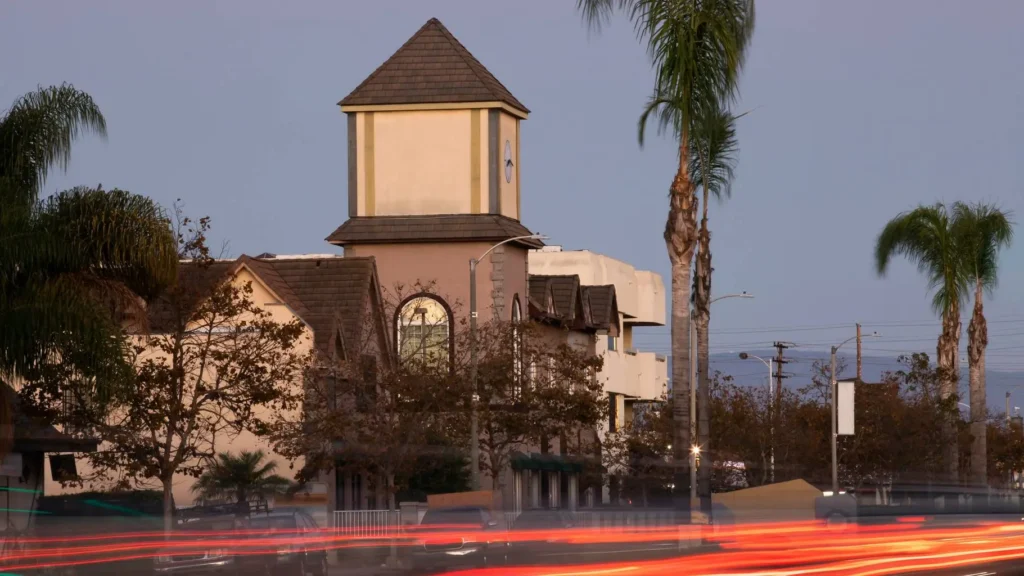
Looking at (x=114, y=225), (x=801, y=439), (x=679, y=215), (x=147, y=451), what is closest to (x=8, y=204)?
(x=114, y=225)

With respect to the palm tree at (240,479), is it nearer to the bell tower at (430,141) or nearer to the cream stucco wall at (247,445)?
the cream stucco wall at (247,445)

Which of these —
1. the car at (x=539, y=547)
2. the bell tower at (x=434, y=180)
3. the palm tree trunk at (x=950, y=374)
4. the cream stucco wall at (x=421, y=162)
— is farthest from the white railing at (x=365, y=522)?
the palm tree trunk at (x=950, y=374)

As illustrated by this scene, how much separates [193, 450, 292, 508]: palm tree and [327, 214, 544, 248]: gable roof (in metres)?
10.9

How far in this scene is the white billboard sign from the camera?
57.1m

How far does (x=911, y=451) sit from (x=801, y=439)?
Answer: 4.06m

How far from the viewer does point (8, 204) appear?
2511 cm

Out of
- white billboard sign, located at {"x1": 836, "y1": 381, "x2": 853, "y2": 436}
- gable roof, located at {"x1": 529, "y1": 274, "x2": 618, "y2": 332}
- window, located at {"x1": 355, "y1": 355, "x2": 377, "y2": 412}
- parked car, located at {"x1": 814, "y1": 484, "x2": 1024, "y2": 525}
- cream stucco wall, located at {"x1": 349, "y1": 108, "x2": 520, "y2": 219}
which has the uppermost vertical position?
cream stucco wall, located at {"x1": 349, "y1": 108, "x2": 520, "y2": 219}

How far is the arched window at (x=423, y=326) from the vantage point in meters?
47.3

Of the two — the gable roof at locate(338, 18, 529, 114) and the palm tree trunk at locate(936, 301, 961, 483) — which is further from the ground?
the gable roof at locate(338, 18, 529, 114)

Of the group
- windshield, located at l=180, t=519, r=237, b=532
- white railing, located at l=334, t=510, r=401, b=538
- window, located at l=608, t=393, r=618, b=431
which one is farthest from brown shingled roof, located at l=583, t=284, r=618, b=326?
windshield, located at l=180, t=519, r=237, b=532

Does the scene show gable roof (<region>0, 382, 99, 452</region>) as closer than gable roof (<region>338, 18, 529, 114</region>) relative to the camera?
Yes

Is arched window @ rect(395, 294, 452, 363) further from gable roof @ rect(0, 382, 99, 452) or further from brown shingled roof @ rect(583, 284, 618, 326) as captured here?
brown shingled roof @ rect(583, 284, 618, 326)

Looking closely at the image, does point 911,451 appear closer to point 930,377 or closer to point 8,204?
point 930,377

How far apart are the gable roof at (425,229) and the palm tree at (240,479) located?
10.9 metres
